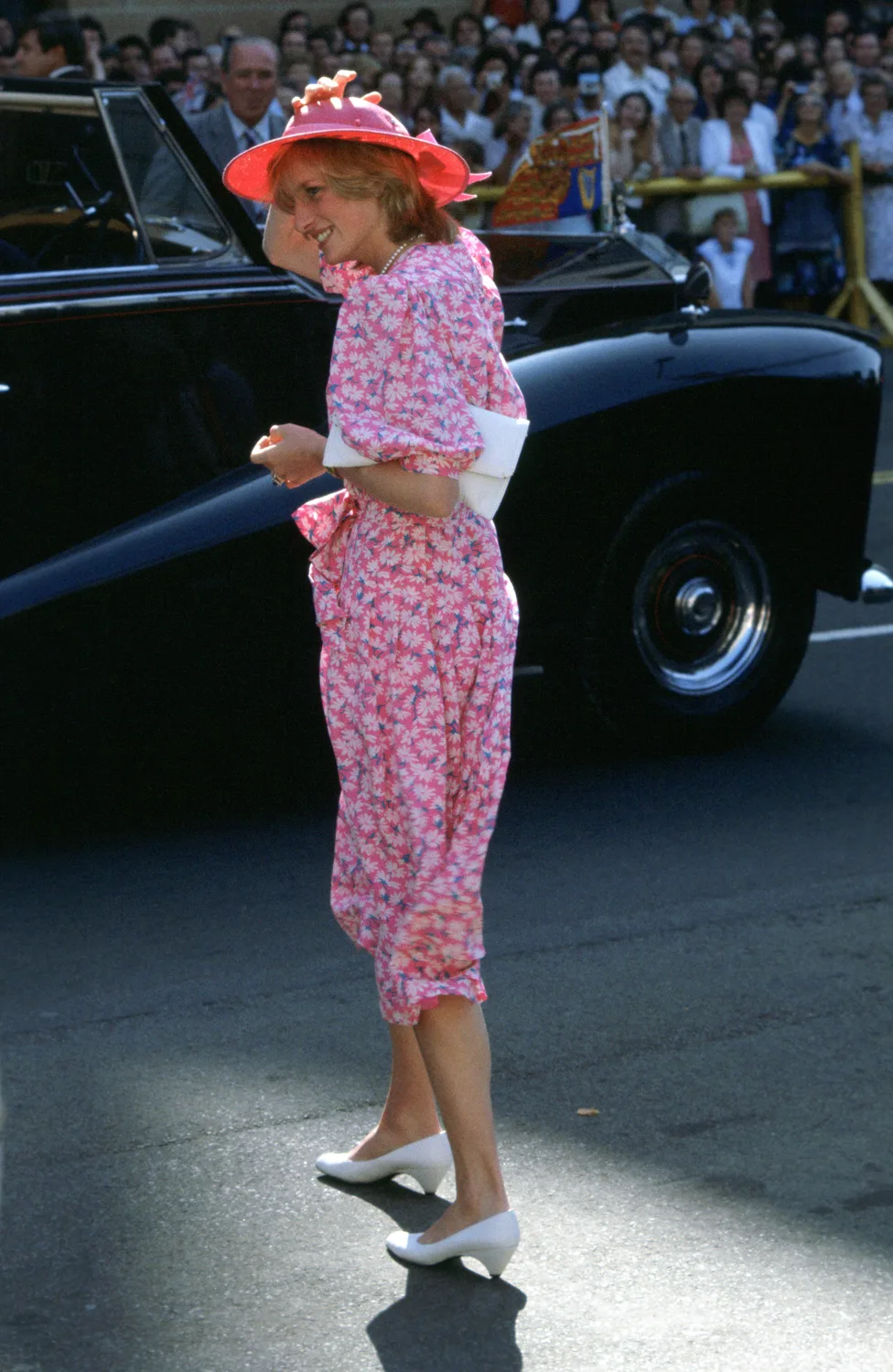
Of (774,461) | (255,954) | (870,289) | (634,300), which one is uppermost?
(634,300)

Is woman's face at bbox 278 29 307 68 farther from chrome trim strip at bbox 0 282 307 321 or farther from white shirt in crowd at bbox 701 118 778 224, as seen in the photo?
chrome trim strip at bbox 0 282 307 321

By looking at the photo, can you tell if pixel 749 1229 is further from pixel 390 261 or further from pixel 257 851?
pixel 257 851

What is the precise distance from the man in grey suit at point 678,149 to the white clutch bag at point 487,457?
11.5 m

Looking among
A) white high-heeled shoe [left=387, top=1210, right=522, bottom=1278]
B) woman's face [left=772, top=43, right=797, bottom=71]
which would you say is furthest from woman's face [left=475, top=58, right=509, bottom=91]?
white high-heeled shoe [left=387, top=1210, right=522, bottom=1278]

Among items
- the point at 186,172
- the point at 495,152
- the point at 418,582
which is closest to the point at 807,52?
the point at 495,152

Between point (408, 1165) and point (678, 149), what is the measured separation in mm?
12170

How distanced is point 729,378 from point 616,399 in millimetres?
399

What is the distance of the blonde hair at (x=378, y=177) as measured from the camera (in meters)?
2.82

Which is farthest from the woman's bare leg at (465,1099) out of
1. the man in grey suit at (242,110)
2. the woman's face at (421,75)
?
the woman's face at (421,75)

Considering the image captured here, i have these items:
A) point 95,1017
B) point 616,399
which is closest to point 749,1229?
point 95,1017

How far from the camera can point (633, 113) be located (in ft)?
45.8

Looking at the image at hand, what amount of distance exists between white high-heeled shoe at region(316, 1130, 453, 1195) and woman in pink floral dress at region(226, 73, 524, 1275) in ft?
0.66

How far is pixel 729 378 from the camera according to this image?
548cm

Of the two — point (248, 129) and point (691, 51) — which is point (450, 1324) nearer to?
point (248, 129)
